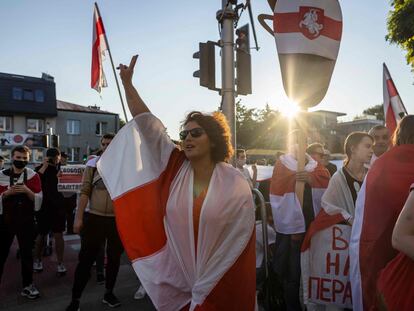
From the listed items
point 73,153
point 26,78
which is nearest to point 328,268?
point 73,153

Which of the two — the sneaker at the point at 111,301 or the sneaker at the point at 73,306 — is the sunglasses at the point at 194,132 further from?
the sneaker at the point at 111,301

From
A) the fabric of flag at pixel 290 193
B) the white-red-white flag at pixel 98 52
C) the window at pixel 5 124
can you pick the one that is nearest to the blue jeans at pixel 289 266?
the fabric of flag at pixel 290 193

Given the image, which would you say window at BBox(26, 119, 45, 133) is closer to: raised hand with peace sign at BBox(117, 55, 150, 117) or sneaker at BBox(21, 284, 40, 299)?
sneaker at BBox(21, 284, 40, 299)

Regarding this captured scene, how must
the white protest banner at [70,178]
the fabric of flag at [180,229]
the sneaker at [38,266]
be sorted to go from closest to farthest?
the fabric of flag at [180,229] < the sneaker at [38,266] < the white protest banner at [70,178]

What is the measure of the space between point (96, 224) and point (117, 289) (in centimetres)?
136

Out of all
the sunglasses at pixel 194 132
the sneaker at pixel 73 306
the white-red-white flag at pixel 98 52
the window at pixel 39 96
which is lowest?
the sneaker at pixel 73 306

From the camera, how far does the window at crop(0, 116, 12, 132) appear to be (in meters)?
37.9

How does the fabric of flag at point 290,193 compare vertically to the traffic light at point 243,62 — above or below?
below

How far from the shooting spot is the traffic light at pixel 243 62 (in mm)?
5887

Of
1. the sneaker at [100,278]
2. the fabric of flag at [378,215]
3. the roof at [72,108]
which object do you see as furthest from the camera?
the roof at [72,108]

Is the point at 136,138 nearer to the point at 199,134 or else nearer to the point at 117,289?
the point at 199,134

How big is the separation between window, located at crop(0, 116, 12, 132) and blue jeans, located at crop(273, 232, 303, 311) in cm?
3969

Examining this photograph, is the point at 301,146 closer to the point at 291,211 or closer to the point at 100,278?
the point at 291,211

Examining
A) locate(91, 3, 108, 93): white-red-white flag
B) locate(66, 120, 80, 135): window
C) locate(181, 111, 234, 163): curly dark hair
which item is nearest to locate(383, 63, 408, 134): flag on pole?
locate(181, 111, 234, 163): curly dark hair
